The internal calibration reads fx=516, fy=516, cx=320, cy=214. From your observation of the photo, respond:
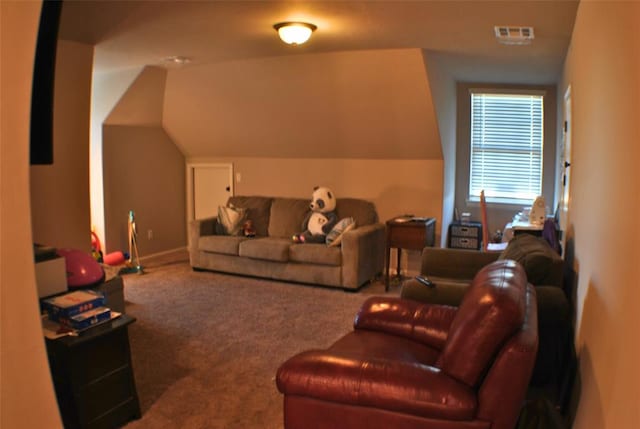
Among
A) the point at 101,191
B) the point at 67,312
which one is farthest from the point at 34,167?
the point at 101,191

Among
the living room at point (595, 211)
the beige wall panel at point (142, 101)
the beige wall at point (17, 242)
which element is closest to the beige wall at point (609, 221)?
the living room at point (595, 211)

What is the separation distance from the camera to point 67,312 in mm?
2475

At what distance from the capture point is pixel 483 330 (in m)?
1.79

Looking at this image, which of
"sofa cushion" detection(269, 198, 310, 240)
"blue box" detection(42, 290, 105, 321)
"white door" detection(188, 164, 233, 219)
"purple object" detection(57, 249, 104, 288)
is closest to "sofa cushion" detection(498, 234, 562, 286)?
"blue box" detection(42, 290, 105, 321)

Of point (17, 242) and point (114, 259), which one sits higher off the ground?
point (17, 242)

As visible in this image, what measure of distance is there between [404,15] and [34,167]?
8.82 feet

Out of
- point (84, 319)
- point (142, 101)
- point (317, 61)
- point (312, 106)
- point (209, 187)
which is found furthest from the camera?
point (209, 187)

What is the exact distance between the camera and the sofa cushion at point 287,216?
5918 millimetres

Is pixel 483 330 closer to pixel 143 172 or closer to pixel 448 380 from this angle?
pixel 448 380

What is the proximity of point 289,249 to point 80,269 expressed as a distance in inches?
86.7

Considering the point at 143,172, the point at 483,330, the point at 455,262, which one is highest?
the point at 143,172

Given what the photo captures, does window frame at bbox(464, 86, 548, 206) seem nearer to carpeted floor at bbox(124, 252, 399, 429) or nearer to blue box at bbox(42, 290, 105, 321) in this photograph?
carpeted floor at bbox(124, 252, 399, 429)

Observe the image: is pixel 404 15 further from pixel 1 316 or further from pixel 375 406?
pixel 1 316

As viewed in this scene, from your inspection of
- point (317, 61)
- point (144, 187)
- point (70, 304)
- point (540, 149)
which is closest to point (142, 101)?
point (144, 187)
